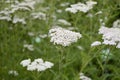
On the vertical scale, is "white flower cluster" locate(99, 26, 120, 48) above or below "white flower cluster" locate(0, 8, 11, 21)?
below

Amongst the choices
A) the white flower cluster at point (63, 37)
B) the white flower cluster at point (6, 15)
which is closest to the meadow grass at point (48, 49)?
the white flower cluster at point (6, 15)

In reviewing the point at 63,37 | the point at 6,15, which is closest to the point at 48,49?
the point at 6,15

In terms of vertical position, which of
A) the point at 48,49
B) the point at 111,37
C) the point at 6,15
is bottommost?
the point at 111,37

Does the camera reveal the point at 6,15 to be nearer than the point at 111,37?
No

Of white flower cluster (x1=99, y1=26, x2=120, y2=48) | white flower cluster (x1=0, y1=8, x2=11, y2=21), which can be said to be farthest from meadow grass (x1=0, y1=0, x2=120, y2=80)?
white flower cluster (x1=99, y1=26, x2=120, y2=48)

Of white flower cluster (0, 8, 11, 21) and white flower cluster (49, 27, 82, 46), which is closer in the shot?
white flower cluster (49, 27, 82, 46)

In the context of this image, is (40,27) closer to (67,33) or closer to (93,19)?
(93,19)

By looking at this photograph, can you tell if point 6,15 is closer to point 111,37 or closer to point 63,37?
point 63,37

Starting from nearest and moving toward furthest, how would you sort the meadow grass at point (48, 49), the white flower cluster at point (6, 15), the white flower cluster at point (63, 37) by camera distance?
the white flower cluster at point (63, 37)
the meadow grass at point (48, 49)
the white flower cluster at point (6, 15)

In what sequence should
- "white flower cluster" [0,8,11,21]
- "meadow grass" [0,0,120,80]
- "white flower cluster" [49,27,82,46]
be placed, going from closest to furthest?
"white flower cluster" [49,27,82,46], "meadow grass" [0,0,120,80], "white flower cluster" [0,8,11,21]

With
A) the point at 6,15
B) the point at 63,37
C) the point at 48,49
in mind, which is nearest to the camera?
the point at 63,37

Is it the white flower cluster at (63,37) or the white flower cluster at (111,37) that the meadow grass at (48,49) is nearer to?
the white flower cluster at (111,37)

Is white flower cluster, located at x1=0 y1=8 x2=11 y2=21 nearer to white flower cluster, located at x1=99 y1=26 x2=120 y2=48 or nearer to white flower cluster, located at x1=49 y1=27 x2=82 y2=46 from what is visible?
white flower cluster, located at x1=49 y1=27 x2=82 y2=46

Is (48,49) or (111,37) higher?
(48,49)
